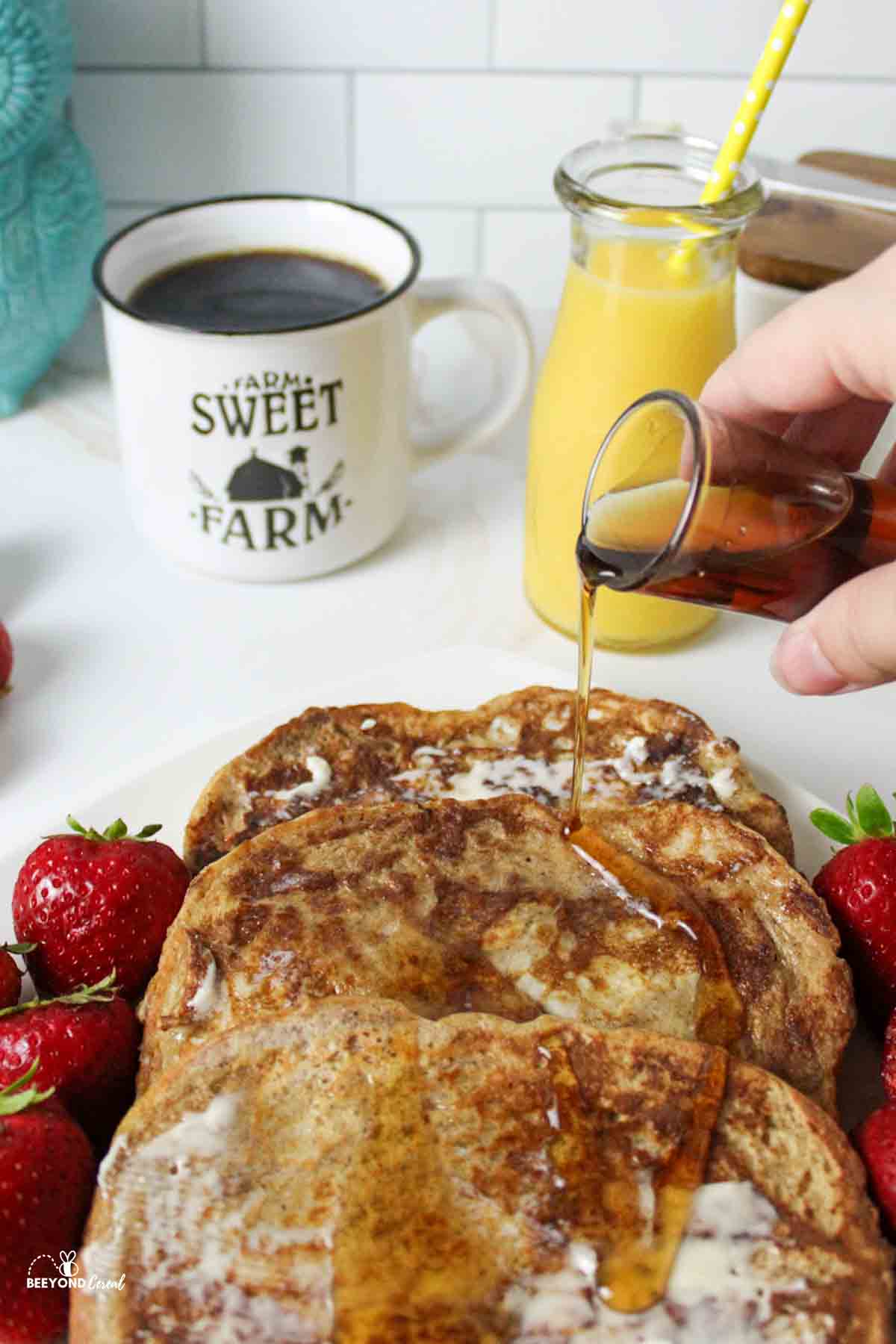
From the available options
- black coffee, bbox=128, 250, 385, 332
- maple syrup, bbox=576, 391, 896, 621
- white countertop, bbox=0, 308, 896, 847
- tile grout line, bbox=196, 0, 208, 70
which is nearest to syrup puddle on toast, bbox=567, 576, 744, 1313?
maple syrup, bbox=576, 391, 896, 621

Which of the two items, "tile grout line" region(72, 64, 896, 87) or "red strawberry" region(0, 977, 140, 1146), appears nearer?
"red strawberry" region(0, 977, 140, 1146)

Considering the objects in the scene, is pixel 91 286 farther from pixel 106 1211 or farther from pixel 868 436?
pixel 106 1211

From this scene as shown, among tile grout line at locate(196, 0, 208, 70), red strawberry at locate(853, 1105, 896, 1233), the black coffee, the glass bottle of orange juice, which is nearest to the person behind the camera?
red strawberry at locate(853, 1105, 896, 1233)

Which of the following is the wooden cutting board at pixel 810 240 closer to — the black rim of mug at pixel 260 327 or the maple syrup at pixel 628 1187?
the black rim of mug at pixel 260 327

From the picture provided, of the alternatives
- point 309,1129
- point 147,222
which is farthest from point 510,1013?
point 147,222

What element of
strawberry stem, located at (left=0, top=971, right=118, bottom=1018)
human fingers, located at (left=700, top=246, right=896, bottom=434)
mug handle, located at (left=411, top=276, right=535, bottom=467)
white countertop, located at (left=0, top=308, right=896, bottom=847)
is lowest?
white countertop, located at (left=0, top=308, right=896, bottom=847)

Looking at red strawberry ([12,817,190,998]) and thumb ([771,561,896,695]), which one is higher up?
thumb ([771,561,896,695])

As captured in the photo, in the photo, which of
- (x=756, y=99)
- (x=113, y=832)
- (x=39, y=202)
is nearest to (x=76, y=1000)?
(x=113, y=832)

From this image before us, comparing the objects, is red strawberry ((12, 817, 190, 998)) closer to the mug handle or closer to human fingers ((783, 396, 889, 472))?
human fingers ((783, 396, 889, 472))

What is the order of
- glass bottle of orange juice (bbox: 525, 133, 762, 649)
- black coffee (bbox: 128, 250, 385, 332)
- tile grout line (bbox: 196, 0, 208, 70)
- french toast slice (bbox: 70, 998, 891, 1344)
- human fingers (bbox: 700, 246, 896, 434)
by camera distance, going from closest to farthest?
french toast slice (bbox: 70, 998, 891, 1344) < human fingers (bbox: 700, 246, 896, 434) < glass bottle of orange juice (bbox: 525, 133, 762, 649) < black coffee (bbox: 128, 250, 385, 332) < tile grout line (bbox: 196, 0, 208, 70)
